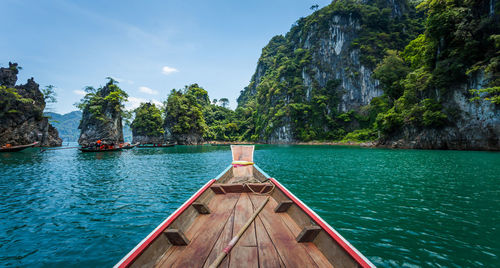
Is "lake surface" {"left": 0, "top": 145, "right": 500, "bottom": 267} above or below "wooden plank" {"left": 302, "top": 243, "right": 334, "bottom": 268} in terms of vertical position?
below

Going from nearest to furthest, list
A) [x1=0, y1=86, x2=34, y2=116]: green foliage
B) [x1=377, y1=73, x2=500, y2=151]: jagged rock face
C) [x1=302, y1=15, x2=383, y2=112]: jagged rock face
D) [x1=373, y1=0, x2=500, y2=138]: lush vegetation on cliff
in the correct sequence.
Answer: [x1=373, y1=0, x2=500, y2=138]: lush vegetation on cliff, [x1=377, y1=73, x2=500, y2=151]: jagged rock face, [x1=0, y1=86, x2=34, y2=116]: green foliage, [x1=302, y1=15, x2=383, y2=112]: jagged rock face

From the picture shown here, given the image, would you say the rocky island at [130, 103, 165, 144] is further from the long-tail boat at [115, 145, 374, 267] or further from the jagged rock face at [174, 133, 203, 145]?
the long-tail boat at [115, 145, 374, 267]

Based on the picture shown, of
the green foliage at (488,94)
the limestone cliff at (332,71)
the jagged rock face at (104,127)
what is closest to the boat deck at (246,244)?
the green foliage at (488,94)

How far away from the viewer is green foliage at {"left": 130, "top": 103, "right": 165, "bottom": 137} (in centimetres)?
6438

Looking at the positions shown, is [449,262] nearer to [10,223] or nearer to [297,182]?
[297,182]

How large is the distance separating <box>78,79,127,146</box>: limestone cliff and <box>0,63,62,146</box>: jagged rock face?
7415 millimetres

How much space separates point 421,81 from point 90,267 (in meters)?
37.1

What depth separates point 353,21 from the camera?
55.9m

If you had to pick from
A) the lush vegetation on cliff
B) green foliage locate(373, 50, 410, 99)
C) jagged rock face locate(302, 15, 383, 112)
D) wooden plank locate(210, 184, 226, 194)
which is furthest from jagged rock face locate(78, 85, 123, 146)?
green foliage locate(373, 50, 410, 99)

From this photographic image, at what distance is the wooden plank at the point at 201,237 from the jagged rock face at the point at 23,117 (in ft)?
152

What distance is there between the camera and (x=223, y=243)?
2.29 metres

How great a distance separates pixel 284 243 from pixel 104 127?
55741 millimetres

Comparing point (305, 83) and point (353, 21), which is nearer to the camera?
point (353, 21)

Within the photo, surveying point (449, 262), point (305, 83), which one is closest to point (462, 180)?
point (449, 262)
